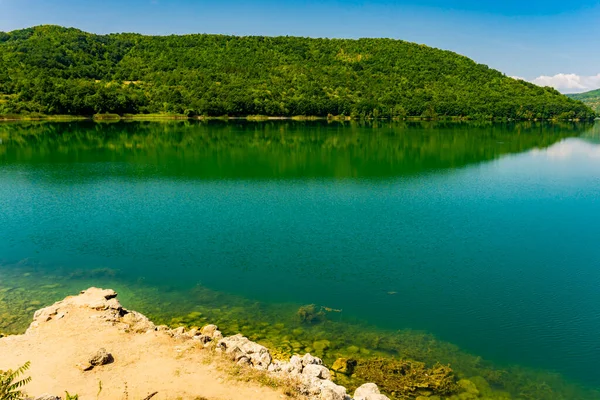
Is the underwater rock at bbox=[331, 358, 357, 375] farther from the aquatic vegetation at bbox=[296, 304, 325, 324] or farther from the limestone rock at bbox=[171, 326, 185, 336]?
the limestone rock at bbox=[171, 326, 185, 336]

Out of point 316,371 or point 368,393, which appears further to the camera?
point 316,371

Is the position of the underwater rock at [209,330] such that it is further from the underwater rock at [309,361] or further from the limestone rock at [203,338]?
the underwater rock at [309,361]

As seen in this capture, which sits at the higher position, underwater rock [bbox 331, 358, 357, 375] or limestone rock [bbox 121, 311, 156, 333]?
limestone rock [bbox 121, 311, 156, 333]

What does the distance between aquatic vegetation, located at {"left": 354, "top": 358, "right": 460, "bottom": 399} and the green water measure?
0.62 m

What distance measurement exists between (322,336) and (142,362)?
5398mm

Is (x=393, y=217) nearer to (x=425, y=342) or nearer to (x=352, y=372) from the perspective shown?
(x=425, y=342)

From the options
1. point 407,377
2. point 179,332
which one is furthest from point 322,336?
point 179,332

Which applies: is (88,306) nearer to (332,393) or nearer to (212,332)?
(212,332)

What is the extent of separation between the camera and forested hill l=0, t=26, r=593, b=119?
11319cm

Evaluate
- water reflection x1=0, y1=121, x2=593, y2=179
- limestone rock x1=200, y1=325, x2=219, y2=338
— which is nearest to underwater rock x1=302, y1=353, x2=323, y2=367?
limestone rock x1=200, y1=325, x2=219, y2=338

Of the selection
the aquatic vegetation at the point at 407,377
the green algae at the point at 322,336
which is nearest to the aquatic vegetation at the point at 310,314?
the green algae at the point at 322,336

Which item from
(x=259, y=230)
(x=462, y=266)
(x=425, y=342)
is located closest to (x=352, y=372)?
(x=425, y=342)

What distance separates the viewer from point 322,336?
44.2ft

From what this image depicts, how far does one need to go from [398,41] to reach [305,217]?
179639mm
